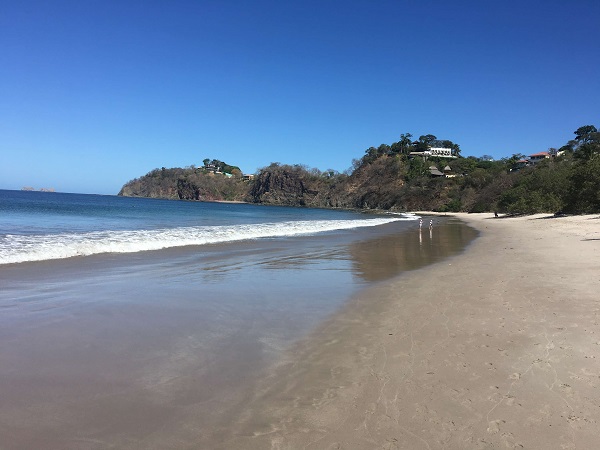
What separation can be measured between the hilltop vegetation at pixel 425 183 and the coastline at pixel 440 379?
3563 centimetres

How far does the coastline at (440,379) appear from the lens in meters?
3.18

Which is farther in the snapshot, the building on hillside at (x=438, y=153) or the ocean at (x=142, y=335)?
the building on hillside at (x=438, y=153)

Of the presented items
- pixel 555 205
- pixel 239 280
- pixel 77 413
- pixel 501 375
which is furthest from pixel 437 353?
pixel 555 205

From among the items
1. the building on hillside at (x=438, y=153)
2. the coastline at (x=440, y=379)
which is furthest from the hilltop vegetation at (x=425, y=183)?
the coastline at (x=440, y=379)

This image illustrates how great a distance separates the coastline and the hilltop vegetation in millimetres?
35629

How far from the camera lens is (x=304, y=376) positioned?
4.33 m

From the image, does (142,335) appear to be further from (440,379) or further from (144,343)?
(440,379)

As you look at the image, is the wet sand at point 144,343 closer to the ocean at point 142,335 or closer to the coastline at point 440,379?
the ocean at point 142,335

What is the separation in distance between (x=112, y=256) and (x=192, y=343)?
9.34 meters

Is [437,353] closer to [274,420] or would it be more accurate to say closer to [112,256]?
[274,420]

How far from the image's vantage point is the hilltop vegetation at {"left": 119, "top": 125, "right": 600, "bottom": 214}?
43.6 meters

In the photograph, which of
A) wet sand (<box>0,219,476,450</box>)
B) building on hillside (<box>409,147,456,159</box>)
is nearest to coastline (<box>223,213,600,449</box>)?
wet sand (<box>0,219,476,450</box>)

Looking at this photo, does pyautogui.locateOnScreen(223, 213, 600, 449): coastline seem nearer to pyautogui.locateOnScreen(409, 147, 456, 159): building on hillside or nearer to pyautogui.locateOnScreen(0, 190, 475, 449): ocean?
pyautogui.locateOnScreen(0, 190, 475, 449): ocean

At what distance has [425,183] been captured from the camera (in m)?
101
